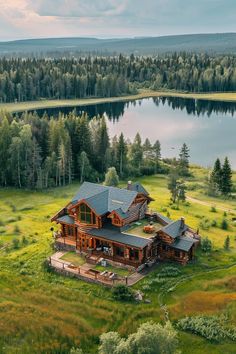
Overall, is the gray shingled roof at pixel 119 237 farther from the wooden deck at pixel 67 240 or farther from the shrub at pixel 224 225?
the shrub at pixel 224 225

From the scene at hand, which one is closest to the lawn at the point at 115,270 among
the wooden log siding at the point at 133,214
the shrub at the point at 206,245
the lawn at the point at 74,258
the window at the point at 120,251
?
the window at the point at 120,251

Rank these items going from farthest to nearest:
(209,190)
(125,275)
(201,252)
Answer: (209,190) < (201,252) < (125,275)

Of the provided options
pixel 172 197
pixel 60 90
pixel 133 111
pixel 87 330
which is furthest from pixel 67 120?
pixel 60 90

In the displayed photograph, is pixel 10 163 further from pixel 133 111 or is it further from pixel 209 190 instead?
pixel 133 111

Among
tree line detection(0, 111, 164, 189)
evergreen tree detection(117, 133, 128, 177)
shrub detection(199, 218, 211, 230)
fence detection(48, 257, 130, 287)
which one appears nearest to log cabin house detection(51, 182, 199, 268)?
fence detection(48, 257, 130, 287)

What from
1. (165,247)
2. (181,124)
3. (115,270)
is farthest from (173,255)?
(181,124)

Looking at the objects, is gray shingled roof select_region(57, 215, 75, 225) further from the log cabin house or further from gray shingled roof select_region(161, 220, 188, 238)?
gray shingled roof select_region(161, 220, 188, 238)
